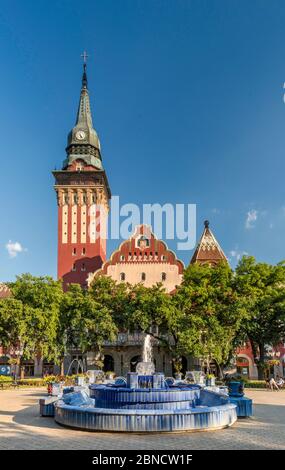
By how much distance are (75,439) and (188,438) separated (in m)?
3.17

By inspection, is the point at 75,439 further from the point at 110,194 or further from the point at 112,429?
the point at 110,194

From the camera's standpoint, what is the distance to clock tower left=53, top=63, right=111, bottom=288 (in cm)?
5734

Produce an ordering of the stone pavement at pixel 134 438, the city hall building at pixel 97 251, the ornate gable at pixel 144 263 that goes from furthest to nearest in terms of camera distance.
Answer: the ornate gable at pixel 144 263
the city hall building at pixel 97 251
the stone pavement at pixel 134 438

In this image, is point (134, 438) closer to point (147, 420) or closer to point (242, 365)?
point (147, 420)

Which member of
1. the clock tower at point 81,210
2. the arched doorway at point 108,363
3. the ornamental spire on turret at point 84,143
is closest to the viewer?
the arched doorway at point 108,363

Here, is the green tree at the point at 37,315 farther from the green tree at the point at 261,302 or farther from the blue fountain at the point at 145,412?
the blue fountain at the point at 145,412

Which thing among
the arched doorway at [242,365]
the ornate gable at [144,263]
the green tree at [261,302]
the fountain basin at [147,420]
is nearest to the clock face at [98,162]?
the ornate gable at [144,263]

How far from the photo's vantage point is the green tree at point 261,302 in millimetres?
→ 39781

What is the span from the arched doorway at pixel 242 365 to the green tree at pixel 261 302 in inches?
331

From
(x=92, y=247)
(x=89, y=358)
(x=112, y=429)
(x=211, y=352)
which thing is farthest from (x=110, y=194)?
(x=112, y=429)

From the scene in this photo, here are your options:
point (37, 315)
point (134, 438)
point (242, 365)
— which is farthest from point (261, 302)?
point (134, 438)

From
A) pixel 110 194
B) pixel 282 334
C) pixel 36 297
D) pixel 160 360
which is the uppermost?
pixel 110 194

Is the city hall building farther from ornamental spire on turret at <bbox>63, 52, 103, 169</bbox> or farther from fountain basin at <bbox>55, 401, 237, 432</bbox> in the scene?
fountain basin at <bbox>55, 401, 237, 432</bbox>

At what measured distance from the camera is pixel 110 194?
226 feet
